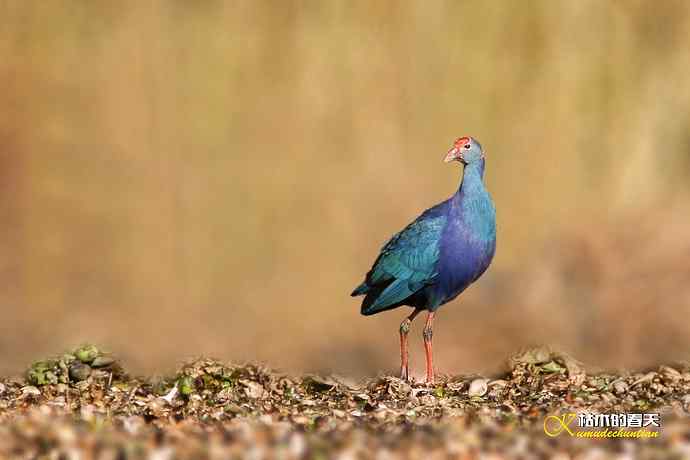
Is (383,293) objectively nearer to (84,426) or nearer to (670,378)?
(670,378)

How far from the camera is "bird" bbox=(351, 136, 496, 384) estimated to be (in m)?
6.49

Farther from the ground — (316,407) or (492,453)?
(316,407)

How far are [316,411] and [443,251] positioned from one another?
47.0 inches

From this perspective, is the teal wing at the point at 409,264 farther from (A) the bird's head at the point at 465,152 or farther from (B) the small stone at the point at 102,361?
(B) the small stone at the point at 102,361

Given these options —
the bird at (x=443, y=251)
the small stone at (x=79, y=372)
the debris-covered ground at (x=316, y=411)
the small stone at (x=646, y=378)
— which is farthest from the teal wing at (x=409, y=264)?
the small stone at (x=79, y=372)

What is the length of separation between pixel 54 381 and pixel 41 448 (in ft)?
7.27

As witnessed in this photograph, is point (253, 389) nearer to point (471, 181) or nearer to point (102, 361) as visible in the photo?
point (102, 361)

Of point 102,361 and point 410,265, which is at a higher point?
point 410,265

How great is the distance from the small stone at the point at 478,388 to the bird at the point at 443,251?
232mm

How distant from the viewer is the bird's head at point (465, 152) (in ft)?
21.7

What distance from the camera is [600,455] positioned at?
4398 mm

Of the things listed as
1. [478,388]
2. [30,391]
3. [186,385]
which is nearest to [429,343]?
[478,388]

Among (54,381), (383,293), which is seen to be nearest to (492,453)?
(383,293)

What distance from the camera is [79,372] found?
675 cm
